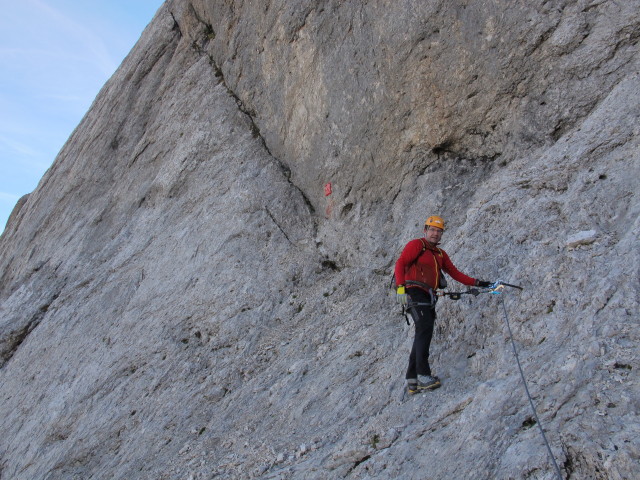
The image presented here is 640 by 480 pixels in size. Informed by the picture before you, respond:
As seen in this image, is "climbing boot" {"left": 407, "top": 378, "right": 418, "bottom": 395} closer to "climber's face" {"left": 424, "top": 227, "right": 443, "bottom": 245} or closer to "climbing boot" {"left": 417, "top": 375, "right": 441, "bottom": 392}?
"climbing boot" {"left": 417, "top": 375, "right": 441, "bottom": 392}

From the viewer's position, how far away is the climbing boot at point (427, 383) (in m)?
6.79

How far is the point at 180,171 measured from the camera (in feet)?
48.9

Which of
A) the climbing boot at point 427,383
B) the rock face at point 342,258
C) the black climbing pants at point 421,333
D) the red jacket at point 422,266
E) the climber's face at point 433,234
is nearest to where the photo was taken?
the rock face at point 342,258

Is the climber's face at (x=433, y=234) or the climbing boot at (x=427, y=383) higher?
the climber's face at (x=433, y=234)

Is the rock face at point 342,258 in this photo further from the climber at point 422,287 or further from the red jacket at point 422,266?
the red jacket at point 422,266

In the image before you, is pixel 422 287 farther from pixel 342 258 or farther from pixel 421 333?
pixel 342 258

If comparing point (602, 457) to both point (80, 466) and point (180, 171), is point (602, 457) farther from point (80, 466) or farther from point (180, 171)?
point (180, 171)

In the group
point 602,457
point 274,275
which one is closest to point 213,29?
point 274,275

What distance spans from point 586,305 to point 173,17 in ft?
55.0

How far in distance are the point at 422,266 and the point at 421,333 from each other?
2.91ft

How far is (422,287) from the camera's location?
716cm

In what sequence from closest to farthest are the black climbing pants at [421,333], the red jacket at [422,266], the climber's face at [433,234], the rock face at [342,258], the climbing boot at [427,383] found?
the rock face at [342,258], the climbing boot at [427,383], the black climbing pants at [421,333], the red jacket at [422,266], the climber's face at [433,234]

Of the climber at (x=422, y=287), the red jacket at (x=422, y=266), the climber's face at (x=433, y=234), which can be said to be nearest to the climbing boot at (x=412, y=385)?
the climber at (x=422, y=287)

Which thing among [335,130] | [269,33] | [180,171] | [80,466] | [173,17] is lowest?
[80,466]
